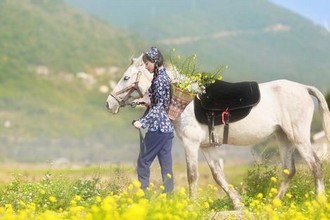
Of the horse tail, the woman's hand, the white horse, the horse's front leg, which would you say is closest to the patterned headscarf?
the white horse

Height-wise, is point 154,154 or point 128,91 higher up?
point 128,91

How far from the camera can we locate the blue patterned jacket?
10969mm

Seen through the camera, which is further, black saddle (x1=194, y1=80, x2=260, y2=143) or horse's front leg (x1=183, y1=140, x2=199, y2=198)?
black saddle (x1=194, y1=80, x2=260, y2=143)

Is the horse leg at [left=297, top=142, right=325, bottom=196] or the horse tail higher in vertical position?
the horse tail

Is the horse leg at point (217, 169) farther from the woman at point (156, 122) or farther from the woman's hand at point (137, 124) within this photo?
the woman's hand at point (137, 124)

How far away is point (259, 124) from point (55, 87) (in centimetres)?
14892

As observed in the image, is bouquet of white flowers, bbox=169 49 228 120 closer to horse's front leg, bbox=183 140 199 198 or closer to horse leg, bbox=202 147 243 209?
horse's front leg, bbox=183 140 199 198

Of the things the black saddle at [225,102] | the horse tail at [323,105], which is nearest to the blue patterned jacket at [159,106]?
the black saddle at [225,102]

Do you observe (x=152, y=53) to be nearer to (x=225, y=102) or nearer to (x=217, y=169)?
(x=225, y=102)

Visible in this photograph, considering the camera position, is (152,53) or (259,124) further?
(259,124)

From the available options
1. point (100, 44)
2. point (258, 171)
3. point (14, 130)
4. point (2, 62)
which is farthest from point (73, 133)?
point (258, 171)

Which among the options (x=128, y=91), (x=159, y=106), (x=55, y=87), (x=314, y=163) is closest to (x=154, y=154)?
(x=159, y=106)

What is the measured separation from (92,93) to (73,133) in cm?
1809

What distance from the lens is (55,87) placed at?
520ft
